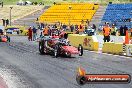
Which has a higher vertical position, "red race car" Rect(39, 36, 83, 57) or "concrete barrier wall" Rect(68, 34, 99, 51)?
"red race car" Rect(39, 36, 83, 57)

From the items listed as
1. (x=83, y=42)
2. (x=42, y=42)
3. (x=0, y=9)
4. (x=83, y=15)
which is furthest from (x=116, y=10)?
(x=42, y=42)

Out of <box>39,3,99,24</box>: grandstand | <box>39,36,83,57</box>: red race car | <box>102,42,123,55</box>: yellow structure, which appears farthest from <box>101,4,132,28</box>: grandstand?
<box>39,36,83,57</box>: red race car

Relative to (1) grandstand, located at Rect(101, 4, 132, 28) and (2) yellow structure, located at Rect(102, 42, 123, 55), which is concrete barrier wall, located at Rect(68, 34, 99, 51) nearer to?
(2) yellow structure, located at Rect(102, 42, 123, 55)

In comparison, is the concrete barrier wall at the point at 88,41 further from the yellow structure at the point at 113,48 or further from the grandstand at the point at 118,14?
the grandstand at the point at 118,14

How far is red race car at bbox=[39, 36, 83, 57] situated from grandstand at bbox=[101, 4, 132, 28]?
35.9 m

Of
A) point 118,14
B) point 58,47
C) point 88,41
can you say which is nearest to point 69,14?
point 118,14

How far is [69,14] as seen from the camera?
72250 mm

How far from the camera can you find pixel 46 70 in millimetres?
16938

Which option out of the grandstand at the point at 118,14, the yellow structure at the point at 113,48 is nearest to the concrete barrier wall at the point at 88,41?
the yellow structure at the point at 113,48

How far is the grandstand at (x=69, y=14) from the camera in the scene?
68.3 m

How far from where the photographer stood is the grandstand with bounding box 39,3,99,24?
224ft

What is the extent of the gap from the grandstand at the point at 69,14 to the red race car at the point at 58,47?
40.6 m

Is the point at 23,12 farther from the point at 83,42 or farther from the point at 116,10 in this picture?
Result: the point at 83,42

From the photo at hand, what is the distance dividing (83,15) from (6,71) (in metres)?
53.3
